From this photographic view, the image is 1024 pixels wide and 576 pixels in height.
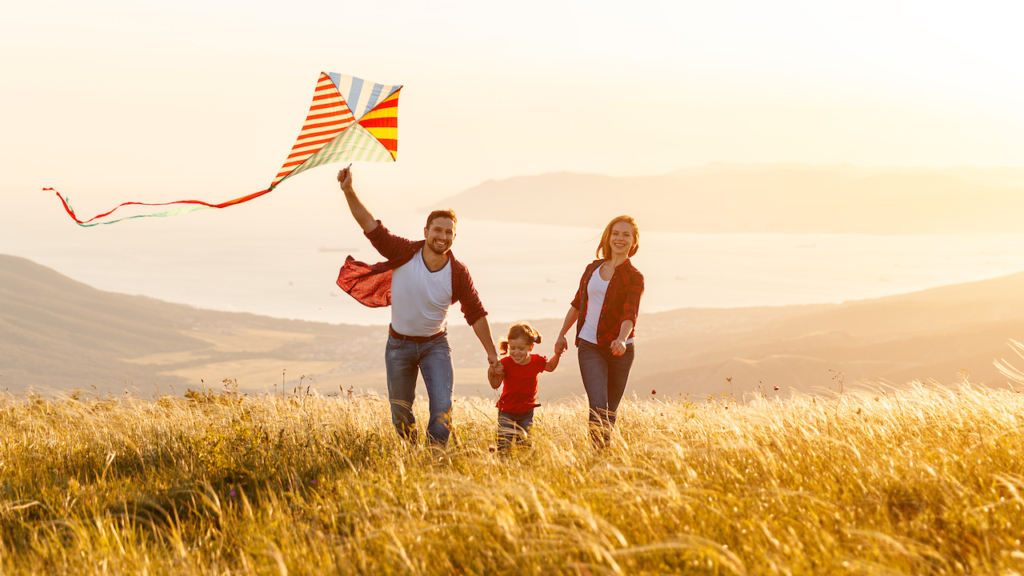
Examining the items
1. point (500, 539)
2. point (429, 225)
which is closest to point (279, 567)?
point (500, 539)

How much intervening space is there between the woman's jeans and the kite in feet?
7.46

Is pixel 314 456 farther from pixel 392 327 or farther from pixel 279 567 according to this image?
pixel 279 567

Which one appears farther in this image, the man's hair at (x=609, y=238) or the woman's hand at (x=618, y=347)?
the man's hair at (x=609, y=238)

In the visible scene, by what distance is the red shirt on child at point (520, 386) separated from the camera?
5.52 metres

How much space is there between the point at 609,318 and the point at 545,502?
238cm

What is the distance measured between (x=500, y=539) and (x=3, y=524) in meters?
3.11

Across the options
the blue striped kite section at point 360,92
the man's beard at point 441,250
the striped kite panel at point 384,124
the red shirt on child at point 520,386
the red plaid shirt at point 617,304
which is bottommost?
the red shirt on child at point 520,386

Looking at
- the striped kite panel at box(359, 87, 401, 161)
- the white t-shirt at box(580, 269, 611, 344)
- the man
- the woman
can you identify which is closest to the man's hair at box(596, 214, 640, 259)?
the woman

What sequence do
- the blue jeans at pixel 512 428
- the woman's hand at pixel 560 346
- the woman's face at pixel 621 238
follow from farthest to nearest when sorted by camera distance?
1. the woman's face at pixel 621 238
2. the woman's hand at pixel 560 346
3. the blue jeans at pixel 512 428

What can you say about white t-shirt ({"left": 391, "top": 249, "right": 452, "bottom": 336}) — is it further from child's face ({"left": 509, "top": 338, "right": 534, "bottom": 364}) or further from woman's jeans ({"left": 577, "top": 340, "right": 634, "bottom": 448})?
woman's jeans ({"left": 577, "top": 340, "right": 634, "bottom": 448})

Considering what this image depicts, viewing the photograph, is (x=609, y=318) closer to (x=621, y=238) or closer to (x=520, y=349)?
(x=621, y=238)

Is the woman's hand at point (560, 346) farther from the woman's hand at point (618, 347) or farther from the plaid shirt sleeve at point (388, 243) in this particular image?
the plaid shirt sleeve at point (388, 243)

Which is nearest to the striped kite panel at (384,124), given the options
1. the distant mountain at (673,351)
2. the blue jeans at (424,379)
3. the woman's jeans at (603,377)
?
the blue jeans at (424,379)

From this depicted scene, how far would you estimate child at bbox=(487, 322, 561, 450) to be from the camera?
18.0 feet
